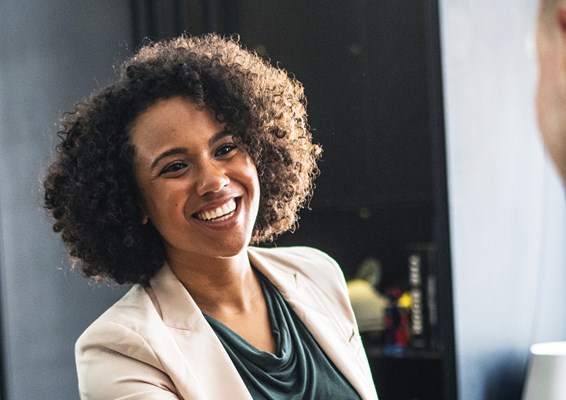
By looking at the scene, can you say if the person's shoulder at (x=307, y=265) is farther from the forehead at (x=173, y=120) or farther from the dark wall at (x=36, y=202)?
the dark wall at (x=36, y=202)

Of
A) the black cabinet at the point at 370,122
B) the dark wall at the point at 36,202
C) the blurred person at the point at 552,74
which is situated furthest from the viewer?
the black cabinet at the point at 370,122

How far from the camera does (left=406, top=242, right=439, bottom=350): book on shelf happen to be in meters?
3.40

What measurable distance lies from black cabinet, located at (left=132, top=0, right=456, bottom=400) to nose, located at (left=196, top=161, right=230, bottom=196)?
170 centimetres

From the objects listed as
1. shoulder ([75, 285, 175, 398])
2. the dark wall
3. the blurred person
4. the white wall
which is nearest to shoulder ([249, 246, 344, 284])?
shoulder ([75, 285, 175, 398])

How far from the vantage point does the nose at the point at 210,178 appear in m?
1.71

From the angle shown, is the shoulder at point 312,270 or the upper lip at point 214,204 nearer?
the upper lip at point 214,204

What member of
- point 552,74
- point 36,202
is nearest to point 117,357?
point 552,74

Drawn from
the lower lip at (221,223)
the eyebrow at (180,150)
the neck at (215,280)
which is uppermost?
the eyebrow at (180,150)

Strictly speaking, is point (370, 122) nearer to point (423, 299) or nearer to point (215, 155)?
point (423, 299)

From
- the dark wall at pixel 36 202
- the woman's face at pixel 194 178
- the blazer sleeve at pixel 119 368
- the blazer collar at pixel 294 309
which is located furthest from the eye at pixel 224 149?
the dark wall at pixel 36 202

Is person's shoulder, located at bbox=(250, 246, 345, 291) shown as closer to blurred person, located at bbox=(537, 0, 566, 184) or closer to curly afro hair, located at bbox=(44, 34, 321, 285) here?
curly afro hair, located at bbox=(44, 34, 321, 285)

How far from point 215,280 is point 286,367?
212 mm

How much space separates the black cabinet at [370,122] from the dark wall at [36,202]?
1.42 feet

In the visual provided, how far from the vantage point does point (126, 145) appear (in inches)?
70.6
